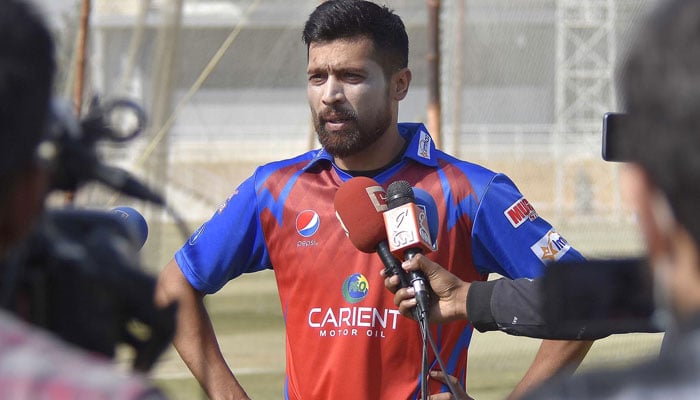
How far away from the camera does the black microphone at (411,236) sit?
3322 millimetres

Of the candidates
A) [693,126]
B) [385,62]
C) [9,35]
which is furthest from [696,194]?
[385,62]

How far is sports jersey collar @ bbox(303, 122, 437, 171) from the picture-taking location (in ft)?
13.5

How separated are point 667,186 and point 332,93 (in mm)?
2853

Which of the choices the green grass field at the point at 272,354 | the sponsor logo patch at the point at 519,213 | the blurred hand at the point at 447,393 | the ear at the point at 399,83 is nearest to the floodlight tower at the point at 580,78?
the green grass field at the point at 272,354

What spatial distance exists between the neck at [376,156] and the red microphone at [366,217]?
0.43 meters

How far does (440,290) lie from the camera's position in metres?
3.37

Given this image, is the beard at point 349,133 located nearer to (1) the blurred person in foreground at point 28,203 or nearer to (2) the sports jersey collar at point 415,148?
(2) the sports jersey collar at point 415,148

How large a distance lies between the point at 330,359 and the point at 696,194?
8.68 feet

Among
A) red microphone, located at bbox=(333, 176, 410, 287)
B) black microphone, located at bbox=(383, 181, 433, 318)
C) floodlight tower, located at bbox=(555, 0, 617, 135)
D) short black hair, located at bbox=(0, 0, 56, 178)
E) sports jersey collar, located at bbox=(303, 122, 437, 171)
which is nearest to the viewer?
short black hair, located at bbox=(0, 0, 56, 178)

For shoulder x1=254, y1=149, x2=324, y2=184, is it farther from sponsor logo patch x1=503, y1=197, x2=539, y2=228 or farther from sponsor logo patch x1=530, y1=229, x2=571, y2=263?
sponsor logo patch x1=530, y1=229, x2=571, y2=263

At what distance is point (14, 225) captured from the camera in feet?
5.13

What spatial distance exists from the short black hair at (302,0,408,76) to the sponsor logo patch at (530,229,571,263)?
83cm

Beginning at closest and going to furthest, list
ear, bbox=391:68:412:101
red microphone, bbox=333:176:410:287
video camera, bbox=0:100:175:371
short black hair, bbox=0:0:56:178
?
short black hair, bbox=0:0:56:178 < video camera, bbox=0:100:175:371 < red microphone, bbox=333:176:410:287 < ear, bbox=391:68:412:101

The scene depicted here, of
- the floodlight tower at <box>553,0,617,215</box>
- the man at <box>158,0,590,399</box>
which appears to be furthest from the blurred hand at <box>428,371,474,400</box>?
the floodlight tower at <box>553,0,617,215</box>
